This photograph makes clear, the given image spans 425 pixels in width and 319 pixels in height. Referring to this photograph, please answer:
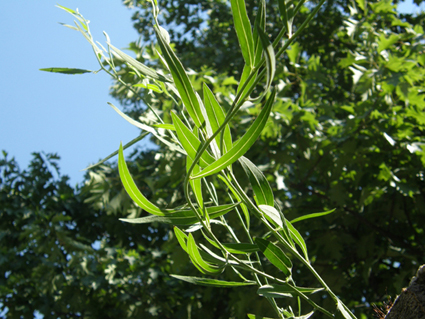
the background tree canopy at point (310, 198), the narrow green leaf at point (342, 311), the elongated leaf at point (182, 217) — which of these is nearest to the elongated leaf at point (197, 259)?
→ the elongated leaf at point (182, 217)

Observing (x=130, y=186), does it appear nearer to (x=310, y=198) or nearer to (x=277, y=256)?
(x=277, y=256)

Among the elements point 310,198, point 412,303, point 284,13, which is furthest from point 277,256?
point 310,198

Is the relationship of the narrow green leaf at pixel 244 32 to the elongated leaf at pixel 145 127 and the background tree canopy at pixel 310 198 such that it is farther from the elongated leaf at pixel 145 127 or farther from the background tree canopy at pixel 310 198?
the background tree canopy at pixel 310 198

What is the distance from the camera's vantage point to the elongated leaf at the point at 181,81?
296 millimetres

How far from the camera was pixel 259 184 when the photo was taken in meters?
0.40

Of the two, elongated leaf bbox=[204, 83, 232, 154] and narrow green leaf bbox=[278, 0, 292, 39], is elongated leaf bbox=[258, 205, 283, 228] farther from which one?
narrow green leaf bbox=[278, 0, 292, 39]

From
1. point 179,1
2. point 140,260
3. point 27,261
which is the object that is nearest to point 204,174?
point 140,260

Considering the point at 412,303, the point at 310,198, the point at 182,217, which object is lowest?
the point at 412,303

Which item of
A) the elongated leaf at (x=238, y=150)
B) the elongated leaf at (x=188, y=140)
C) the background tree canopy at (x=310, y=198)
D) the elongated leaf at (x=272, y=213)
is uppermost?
the background tree canopy at (x=310, y=198)

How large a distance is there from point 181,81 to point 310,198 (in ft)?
6.86

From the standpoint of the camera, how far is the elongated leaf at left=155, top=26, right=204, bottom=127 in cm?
30

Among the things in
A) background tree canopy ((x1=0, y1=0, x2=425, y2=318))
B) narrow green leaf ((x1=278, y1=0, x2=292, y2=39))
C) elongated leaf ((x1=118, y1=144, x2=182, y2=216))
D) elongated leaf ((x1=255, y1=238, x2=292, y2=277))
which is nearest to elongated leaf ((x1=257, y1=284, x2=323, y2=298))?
elongated leaf ((x1=255, y1=238, x2=292, y2=277))

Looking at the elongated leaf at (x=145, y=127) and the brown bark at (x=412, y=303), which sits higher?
the elongated leaf at (x=145, y=127)

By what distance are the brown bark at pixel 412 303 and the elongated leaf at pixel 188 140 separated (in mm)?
253
